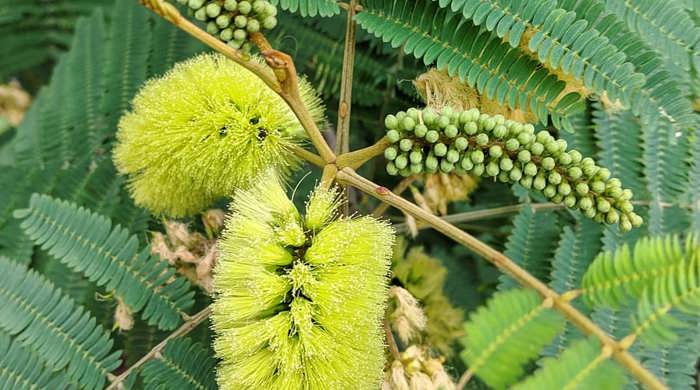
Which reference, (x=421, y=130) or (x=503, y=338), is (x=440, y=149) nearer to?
(x=421, y=130)

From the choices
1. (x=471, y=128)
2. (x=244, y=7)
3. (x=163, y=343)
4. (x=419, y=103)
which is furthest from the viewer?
(x=419, y=103)

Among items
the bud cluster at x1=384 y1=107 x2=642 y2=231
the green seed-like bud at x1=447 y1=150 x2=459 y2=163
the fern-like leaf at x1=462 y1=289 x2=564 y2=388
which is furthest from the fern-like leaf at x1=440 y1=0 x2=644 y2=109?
the fern-like leaf at x1=462 y1=289 x2=564 y2=388

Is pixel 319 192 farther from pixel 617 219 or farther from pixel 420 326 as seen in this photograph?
pixel 617 219

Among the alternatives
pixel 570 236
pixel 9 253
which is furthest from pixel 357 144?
pixel 9 253

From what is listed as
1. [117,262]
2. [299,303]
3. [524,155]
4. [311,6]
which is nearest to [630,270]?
[524,155]

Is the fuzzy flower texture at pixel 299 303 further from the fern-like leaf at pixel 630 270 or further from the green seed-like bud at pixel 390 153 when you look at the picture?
the fern-like leaf at pixel 630 270

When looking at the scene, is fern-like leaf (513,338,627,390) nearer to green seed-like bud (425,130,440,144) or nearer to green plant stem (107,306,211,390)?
green seed-like bud (425,130,440,144)
